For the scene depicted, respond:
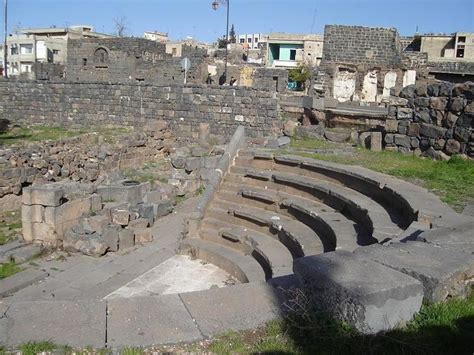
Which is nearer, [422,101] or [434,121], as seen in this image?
[434,121]

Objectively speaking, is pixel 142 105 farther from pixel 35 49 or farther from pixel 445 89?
pixel 35 49

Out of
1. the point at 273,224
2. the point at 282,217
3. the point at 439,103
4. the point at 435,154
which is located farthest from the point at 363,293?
the point at 439,103

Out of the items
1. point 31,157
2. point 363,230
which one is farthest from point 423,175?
point 31,157

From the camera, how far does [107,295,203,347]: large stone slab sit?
10.2 ft

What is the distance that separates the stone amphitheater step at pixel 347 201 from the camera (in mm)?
5660

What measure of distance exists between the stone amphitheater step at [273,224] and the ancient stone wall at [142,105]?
5613 mm

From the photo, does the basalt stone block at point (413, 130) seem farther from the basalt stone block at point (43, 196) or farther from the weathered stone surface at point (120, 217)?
the basalt stone block at point (43, 196)

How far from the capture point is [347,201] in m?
7.07

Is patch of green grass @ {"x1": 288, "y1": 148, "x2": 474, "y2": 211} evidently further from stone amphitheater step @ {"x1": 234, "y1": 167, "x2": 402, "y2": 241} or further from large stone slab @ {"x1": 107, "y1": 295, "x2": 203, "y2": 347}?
large stone slab @ {"x1": 107, "y1": 295, "x2": 203, "y2": 347}

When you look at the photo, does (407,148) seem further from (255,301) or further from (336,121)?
(255,301)

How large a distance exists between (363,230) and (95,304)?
383 centimetres

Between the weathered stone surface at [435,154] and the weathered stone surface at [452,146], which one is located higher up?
the weathered stone surface at [452,146]

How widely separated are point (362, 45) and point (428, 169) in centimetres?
1783

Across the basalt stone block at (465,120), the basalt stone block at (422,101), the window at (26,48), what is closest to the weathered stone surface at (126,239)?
the basalt stone block at (422,101)
